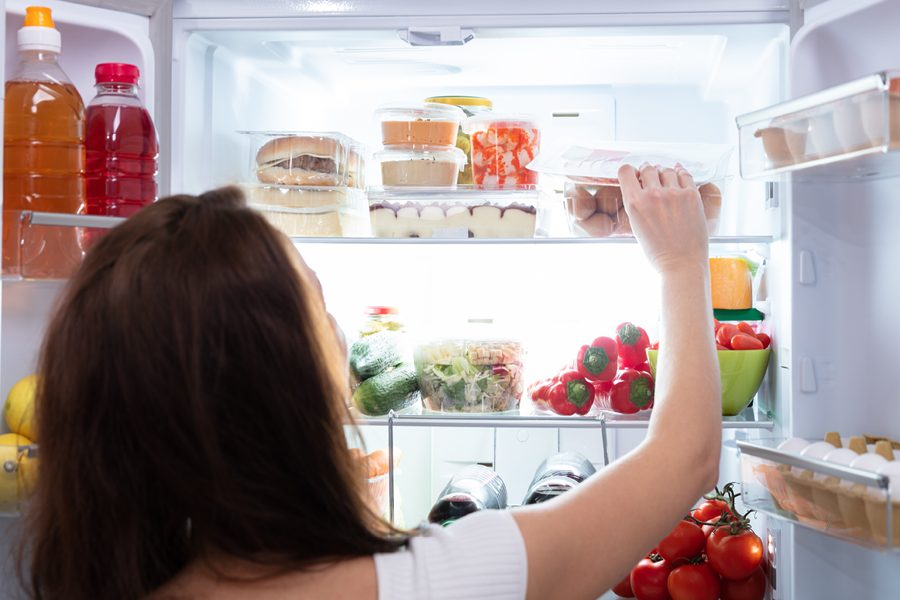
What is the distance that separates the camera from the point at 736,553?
165 centimetres

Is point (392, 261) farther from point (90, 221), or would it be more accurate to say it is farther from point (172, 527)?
point (172, 527)

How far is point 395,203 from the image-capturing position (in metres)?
1.77

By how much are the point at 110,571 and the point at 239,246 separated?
0.33 metres

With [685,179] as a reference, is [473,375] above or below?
below

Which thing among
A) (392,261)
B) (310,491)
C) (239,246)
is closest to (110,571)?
(310,491)

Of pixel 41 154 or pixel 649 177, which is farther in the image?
pixel 41 154

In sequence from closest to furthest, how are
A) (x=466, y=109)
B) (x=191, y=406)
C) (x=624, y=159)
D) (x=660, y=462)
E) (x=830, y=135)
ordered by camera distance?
(x=191, y=406) → (x=660, y=462) → (x=830, y=135) → (x=624, y=159) → (x=466, y=109)

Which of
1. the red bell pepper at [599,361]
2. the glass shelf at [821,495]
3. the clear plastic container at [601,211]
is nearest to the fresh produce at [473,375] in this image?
the red bell pepper at [599,361]

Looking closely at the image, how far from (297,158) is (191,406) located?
96 cm

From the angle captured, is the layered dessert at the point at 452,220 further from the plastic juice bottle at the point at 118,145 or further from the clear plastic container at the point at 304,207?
the plastic juice bottle at the point at 118,145

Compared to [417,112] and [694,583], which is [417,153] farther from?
[694,583]

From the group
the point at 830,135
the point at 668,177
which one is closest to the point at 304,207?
the point at 668,177

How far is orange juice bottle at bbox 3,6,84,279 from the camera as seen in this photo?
4.64 ft

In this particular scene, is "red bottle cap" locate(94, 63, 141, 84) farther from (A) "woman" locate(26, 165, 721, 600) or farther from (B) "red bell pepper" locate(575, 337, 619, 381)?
(B) "red bell pepper" locate(575, 337, 619, 381)
